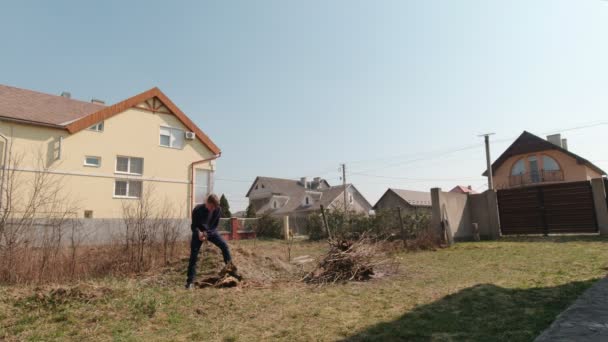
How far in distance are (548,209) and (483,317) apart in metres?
12.5

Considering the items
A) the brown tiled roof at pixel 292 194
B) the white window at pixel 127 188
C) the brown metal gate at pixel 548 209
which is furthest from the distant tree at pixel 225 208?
the brown metal gate at pixel 548 209

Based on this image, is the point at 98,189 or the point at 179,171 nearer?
the point at 98,189

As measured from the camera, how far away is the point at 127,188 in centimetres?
1933

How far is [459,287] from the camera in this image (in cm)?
575

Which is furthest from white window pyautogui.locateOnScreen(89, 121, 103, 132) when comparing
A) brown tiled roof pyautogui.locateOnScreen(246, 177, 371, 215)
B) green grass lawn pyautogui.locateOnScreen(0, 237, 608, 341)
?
brown tiled roof pyautogui.locateOnScreen(246, 177, 371, 215)

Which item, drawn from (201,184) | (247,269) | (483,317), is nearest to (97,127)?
(201,184)

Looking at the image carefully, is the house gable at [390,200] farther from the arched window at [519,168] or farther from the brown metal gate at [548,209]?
the brown metal gate at [548,209]

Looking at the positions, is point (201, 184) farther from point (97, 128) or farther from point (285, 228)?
point (97, 128)

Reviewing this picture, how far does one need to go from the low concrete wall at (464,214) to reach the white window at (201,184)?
13.9 meters

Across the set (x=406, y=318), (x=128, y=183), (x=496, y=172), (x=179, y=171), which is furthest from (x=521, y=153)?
(x=406, y=318)

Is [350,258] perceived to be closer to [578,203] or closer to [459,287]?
[459,287]

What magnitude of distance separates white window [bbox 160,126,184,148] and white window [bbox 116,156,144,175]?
1762mm

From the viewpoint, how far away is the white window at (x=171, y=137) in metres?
21.2

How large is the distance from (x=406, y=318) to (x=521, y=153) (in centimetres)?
3598
